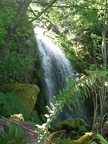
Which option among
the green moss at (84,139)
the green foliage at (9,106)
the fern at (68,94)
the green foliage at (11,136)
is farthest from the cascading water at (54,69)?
the green foliage at (11,136)

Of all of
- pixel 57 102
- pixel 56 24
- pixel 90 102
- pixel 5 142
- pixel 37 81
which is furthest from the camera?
pixel 56 24

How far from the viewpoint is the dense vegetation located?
2.16 metres

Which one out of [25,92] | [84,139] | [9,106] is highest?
[25,92]

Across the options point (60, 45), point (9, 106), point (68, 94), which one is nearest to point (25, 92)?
point (9, 106)

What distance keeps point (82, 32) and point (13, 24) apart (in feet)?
36.8

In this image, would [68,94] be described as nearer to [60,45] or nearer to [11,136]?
[11,136]

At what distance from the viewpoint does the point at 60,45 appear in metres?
15.5

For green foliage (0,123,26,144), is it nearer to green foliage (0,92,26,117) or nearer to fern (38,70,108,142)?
fern (38,70,108,142)

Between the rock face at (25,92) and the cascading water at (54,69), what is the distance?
10.8 ft

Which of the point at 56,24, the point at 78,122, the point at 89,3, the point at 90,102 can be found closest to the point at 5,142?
A: the point at 89,3

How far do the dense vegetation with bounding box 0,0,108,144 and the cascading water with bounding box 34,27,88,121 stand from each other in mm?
518

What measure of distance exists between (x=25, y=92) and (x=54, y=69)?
204 inches

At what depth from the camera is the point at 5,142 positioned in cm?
177

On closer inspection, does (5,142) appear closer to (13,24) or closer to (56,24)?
(13,24)
